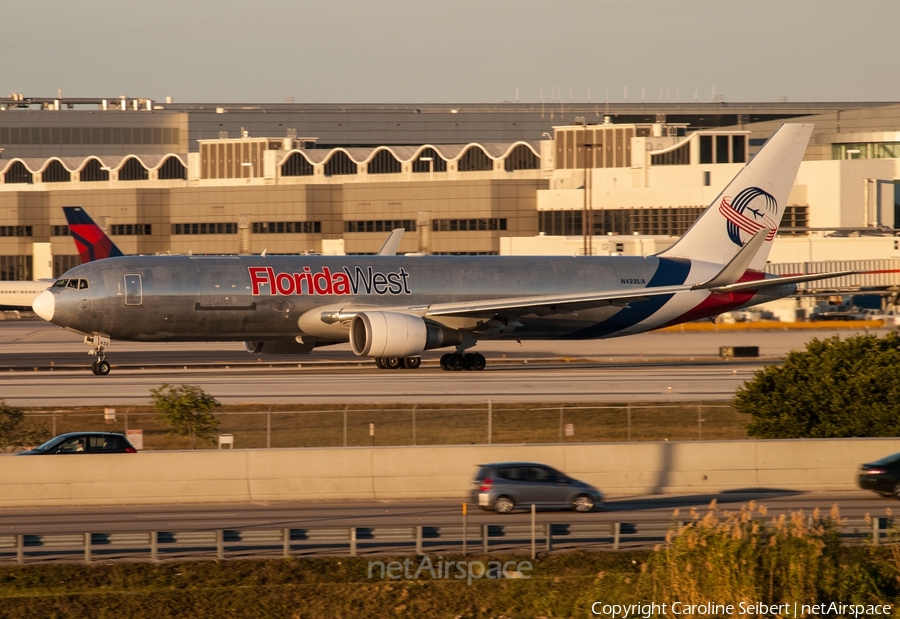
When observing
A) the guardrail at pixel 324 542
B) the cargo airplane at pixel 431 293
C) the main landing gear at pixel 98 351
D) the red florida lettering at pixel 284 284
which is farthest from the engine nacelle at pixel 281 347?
the guardrail at pixel 324 542

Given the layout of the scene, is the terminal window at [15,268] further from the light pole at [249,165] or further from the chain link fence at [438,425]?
the chain link fence at [438,425]

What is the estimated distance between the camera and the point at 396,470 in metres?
32.8

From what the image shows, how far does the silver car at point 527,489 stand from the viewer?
29.4 metres

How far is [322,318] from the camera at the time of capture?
51.1 metres

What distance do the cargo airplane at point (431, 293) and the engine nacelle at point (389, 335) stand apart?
0.17ft

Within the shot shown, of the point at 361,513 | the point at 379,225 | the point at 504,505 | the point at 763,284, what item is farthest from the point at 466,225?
the point at 504,505

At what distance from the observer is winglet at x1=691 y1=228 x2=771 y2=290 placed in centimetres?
5331

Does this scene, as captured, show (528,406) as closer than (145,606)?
No

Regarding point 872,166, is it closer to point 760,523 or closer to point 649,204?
point 649,204

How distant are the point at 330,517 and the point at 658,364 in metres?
35.3

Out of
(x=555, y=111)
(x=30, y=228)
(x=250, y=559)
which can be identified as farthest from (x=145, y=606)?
(x=555, y=111)

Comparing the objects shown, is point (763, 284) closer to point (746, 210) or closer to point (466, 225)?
point (746, 210)

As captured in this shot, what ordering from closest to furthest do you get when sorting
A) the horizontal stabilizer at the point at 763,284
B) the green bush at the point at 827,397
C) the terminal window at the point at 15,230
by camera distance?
the green bush at the point at 827,397 < the horizontal stabilizer at the point at 763,284 < the terminal window at the point at 15,230

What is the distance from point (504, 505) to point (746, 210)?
33.5 metres
